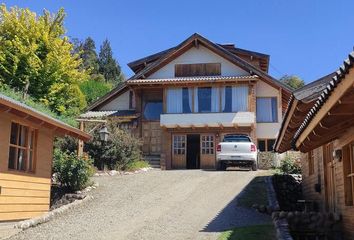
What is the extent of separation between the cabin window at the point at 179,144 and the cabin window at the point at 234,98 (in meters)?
3.15

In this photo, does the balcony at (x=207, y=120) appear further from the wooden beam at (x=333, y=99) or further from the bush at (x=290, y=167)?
the wooden beam at (x=333, y=99)

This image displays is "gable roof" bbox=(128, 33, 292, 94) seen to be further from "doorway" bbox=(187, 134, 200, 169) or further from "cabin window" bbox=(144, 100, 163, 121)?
"doorway" bbox=(187, 134, 200, 169)

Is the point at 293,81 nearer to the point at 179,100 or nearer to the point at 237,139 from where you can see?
the point at 179,100

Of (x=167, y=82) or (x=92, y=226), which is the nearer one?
(x=92, y=226)

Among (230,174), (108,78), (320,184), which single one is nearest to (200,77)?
(230,174)

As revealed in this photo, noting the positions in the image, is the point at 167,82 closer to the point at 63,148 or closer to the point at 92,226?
the point at 63,148

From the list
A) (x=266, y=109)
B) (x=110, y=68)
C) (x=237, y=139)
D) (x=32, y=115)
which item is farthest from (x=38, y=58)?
(x=110, y=68)

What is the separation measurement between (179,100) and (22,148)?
58.4 ft

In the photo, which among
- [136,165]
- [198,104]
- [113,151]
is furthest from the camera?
[198,104]

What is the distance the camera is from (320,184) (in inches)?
563

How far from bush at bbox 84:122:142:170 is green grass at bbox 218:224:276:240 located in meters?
13.7

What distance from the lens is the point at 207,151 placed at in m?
30.9

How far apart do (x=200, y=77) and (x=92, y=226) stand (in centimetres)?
1937

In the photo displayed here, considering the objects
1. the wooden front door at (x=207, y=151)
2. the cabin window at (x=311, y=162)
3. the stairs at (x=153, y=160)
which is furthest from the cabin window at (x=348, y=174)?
the wooden front door at (x=207, y=151)
